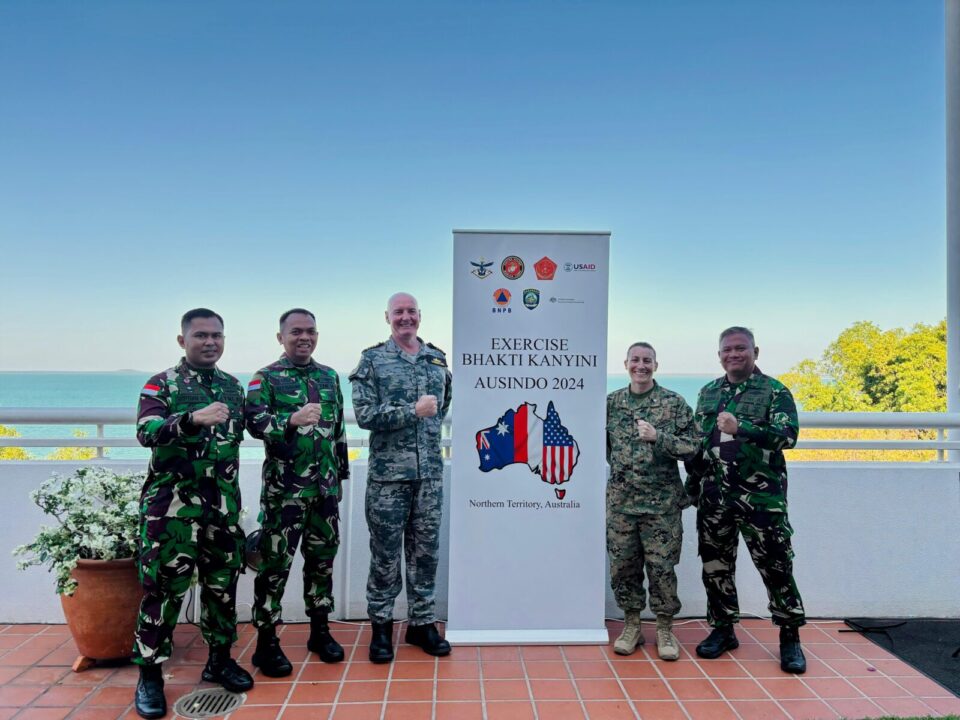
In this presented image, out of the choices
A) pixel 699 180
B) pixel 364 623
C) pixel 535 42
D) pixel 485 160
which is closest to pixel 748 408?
pixel 364 623

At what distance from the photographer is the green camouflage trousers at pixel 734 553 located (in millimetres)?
3170

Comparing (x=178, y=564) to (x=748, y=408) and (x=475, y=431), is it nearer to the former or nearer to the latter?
(x=475, y=431)

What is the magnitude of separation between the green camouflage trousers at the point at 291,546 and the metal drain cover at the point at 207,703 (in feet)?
1.09

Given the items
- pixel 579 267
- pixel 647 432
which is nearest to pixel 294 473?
pixel 647 432

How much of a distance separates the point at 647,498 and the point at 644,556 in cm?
33

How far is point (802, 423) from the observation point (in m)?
3.90

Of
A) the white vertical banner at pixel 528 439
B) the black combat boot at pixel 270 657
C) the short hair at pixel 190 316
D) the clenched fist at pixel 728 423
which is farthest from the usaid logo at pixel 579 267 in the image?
the black combat boot at pixel 270 657

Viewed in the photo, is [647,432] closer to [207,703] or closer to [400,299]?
[400,299]

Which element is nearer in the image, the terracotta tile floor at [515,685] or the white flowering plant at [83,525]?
the terracotta tile floor at [515,685]

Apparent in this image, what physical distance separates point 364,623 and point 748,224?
2805 centimetres

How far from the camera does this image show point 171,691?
9.61 feet

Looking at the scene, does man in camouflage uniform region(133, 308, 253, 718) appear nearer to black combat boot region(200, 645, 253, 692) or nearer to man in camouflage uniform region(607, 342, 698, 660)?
black combat boot region(200, 645, 253, 692)

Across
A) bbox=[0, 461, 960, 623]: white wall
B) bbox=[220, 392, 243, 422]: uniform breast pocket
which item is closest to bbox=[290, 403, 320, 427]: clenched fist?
bbox=[220, 392, 243, 422]: uniform breast pocket

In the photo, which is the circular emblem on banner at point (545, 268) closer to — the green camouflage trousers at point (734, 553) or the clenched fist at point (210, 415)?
the green camouflage trousers at point (734, 553)
